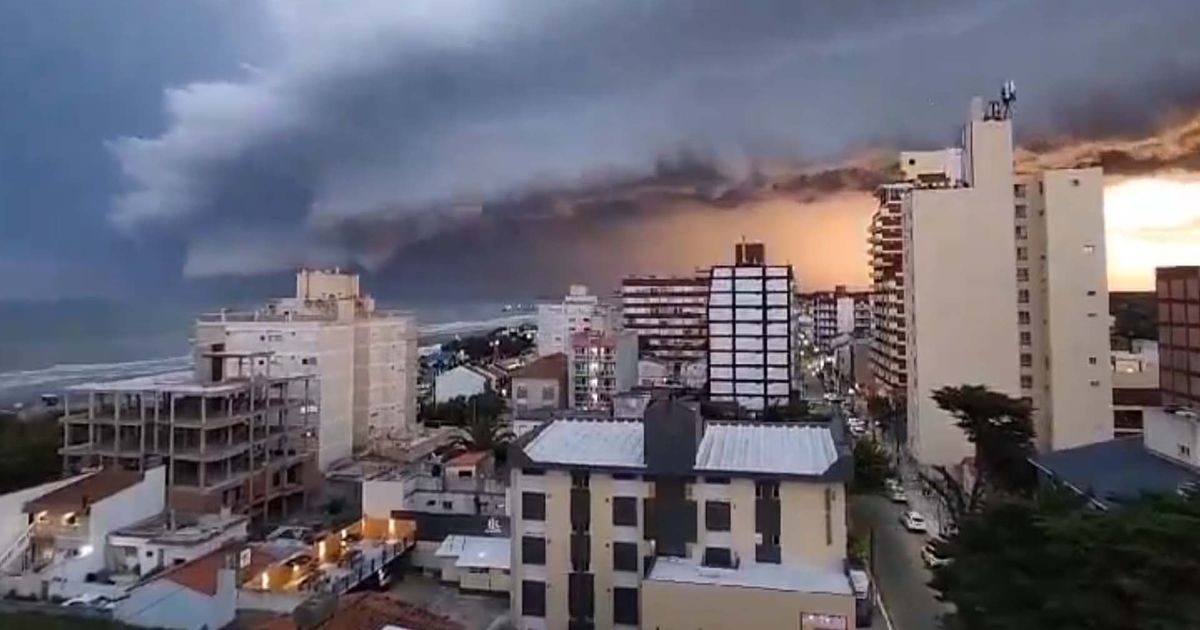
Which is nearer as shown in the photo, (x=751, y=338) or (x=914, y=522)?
(x=914, y=522)

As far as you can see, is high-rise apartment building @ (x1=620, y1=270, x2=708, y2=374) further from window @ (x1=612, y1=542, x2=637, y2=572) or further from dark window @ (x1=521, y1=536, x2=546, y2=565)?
window @ (x1=612, y1=542, x2=637, y2=572)

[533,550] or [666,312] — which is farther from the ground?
[666,312]

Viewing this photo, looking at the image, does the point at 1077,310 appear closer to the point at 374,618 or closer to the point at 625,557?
the point at 625,557

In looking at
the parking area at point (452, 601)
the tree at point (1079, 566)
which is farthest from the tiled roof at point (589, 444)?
the tree at point (1079, 566)

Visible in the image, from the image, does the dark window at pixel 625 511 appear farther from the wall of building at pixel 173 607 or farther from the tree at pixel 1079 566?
the wall of building at pixel 173 607

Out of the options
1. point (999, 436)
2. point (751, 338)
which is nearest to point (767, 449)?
point (999, 436)

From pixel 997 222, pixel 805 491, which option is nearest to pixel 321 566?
pixel 805 491
